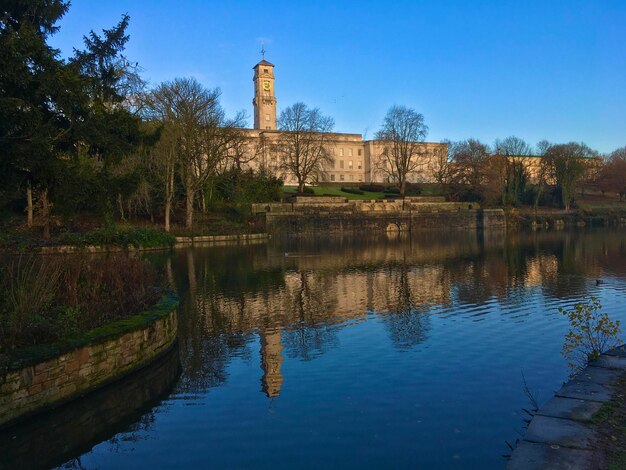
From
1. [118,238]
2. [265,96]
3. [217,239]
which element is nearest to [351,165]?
[265,96]

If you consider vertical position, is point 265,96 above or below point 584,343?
above

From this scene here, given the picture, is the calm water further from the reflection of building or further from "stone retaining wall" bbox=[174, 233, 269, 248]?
"stone retaining wall" bbox=[174, 233, 269, 248]

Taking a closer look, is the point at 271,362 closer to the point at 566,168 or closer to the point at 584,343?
the point at 584,343

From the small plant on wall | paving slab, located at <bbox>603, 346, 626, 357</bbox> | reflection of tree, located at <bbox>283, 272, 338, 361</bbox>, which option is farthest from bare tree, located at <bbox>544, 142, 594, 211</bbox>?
paving slab, located at <bbox>603, 346, 626, 357</bbox>

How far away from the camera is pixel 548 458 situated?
4.79 meters

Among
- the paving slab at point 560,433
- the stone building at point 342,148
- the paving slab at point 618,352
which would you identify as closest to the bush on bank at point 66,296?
the paving slab at point 560,433

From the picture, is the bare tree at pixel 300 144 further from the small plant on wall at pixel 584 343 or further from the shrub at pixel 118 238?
the small plant on wall at pixel 584 343

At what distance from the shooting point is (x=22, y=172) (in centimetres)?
927

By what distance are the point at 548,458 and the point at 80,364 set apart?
20.3ft

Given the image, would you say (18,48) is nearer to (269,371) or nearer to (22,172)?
(22,172)

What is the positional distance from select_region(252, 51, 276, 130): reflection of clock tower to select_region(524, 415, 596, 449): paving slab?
88.2 meters

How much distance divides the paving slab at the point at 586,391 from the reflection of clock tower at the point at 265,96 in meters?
87.2

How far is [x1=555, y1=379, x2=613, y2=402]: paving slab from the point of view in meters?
6.25

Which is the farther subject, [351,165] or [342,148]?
[351,165]
